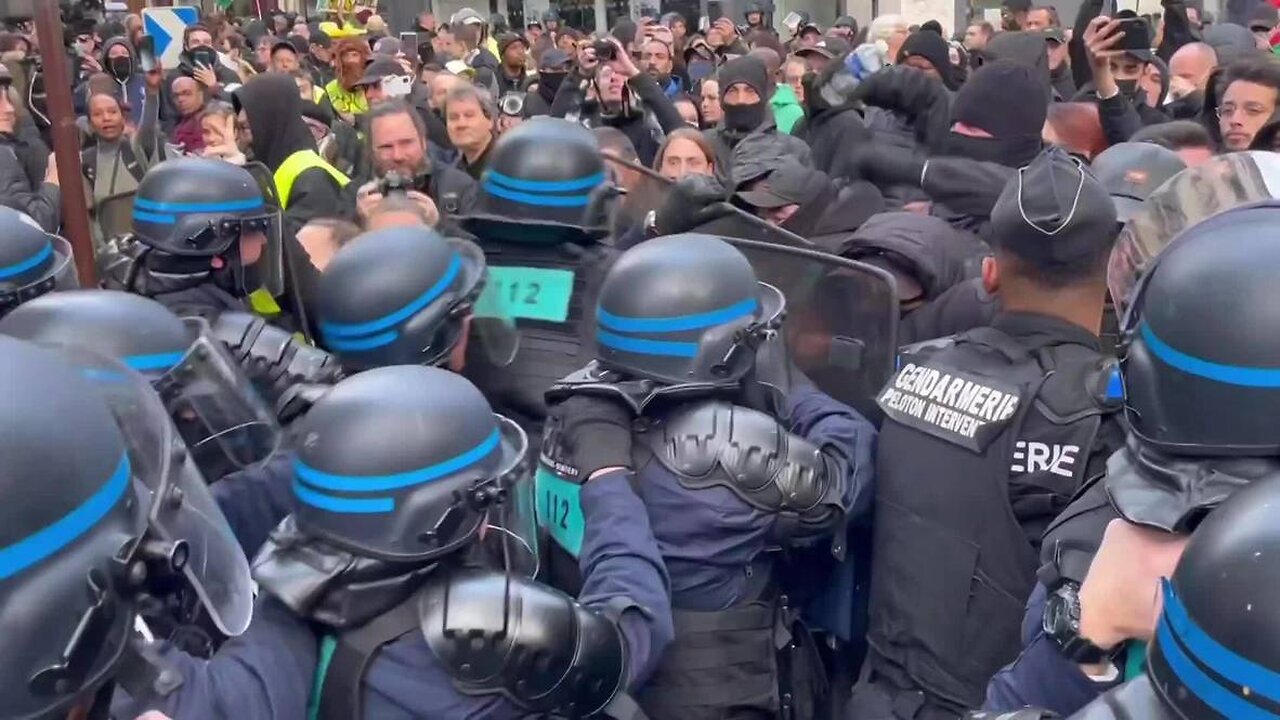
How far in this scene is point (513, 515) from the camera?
2.09 meters

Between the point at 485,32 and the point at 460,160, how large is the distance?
9120 millimetres

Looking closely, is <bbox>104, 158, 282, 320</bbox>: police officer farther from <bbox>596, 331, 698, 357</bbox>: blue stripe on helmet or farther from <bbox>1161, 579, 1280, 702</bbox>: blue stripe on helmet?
<bbox>1161, 579, 1280, 702</bbox>: blue stripe on helmet

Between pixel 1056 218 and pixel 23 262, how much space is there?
8.08ft

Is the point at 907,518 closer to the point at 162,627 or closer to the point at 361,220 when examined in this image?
the point at 162,627

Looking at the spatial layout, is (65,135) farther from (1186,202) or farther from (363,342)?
(1186,202)

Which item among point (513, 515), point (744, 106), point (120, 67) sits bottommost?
point (120, 67)

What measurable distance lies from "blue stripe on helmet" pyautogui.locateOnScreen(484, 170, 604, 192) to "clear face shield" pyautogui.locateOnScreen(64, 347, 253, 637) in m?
1.84

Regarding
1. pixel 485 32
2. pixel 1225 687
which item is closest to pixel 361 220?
pixel 1225 687

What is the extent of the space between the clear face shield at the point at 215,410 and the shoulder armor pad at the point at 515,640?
769 millimetres

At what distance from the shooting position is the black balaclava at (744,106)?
6363mm

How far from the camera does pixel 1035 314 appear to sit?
235 centimetres

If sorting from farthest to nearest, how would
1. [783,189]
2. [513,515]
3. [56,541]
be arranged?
[783,189] → [513,515] → [56,541]

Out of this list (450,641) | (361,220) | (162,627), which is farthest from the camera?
(361,220)

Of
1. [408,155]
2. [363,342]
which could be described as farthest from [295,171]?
[363,342]
